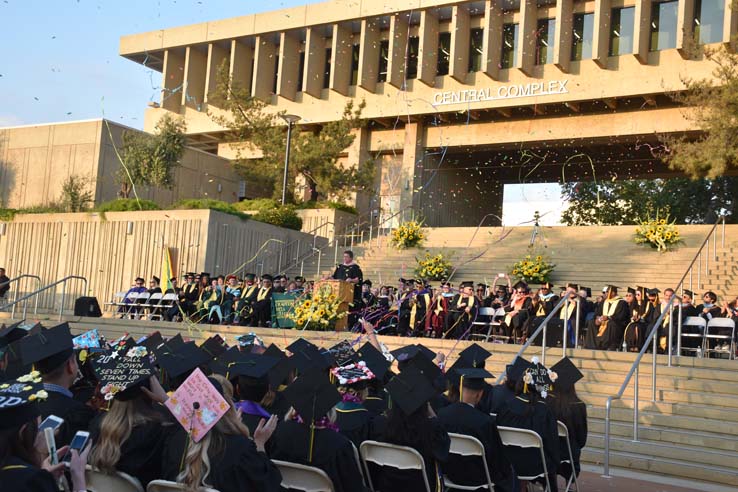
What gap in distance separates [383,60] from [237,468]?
1125 inches

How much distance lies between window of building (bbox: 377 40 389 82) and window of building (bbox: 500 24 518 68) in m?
4.70

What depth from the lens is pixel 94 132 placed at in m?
26.7

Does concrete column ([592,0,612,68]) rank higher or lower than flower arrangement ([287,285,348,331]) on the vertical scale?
higher

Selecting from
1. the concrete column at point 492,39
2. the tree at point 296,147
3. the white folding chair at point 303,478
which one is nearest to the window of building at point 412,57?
the tree at point 296,147

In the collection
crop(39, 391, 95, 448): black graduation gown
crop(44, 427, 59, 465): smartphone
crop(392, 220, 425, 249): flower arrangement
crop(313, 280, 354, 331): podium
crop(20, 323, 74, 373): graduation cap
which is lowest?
crop(39, 391, 95, 448): black graduation gown

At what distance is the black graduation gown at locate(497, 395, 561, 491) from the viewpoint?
6105 mm

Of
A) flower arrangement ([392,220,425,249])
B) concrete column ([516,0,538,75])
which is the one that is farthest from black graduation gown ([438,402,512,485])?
concrete column ([516,0,538,75])

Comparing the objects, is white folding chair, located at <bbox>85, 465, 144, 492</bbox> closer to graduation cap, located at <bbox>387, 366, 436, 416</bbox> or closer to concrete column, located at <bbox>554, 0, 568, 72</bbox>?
graduation cap, located at <bbox>387, 366, 436, 416</bbox>

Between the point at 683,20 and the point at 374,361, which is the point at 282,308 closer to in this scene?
the point at 374,361

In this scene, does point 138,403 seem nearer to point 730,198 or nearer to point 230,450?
point 230,450

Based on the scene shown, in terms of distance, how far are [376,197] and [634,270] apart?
13576 mm

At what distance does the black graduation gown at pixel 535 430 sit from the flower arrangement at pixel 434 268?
550 inches

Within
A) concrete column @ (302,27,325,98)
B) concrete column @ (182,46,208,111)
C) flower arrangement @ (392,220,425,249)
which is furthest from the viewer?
concrete column @ (182,46,208,111)

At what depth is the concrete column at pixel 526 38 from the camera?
1041 inches
